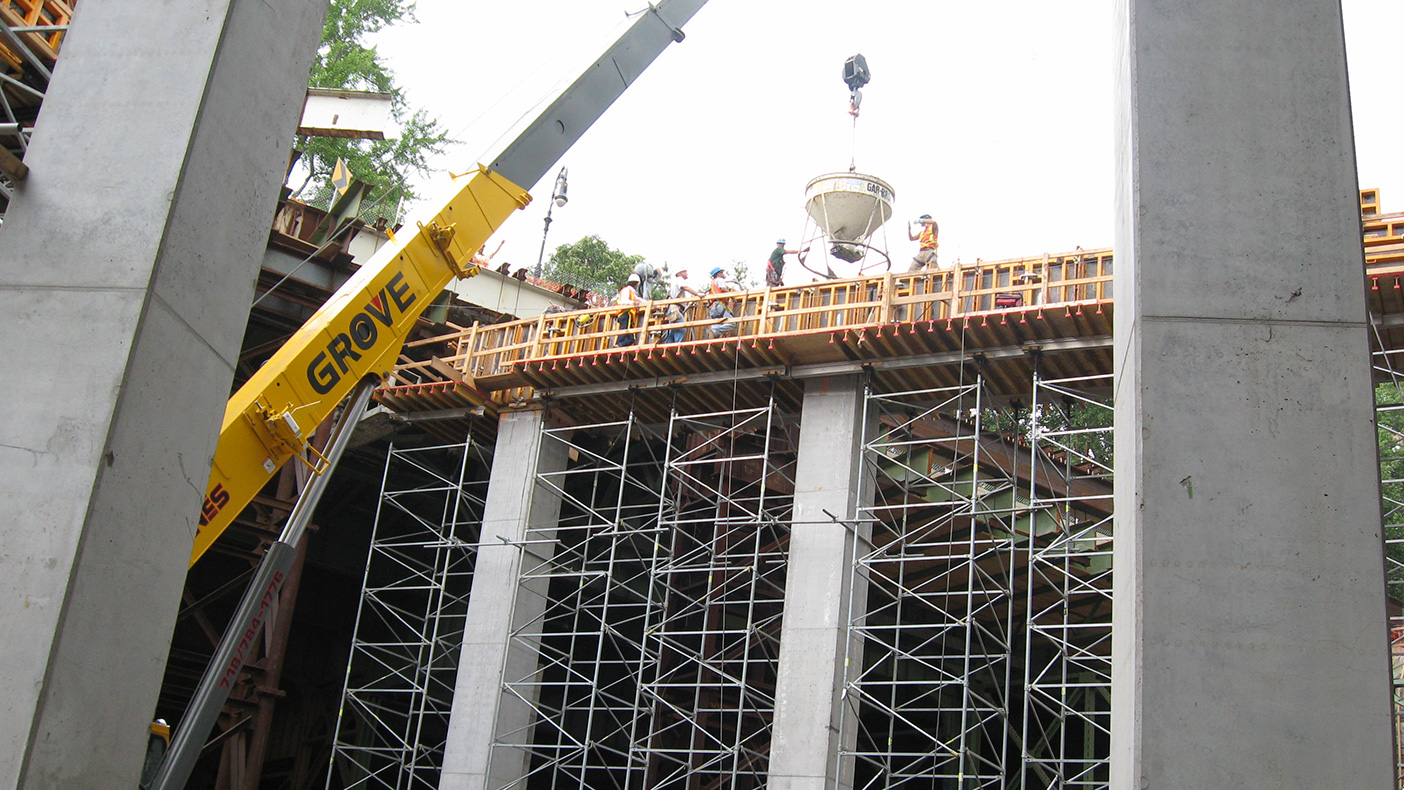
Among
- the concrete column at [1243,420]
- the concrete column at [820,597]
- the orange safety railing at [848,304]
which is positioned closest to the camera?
the concrete column at [1243,420]

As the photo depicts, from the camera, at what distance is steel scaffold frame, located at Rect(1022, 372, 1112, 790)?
19125 mm

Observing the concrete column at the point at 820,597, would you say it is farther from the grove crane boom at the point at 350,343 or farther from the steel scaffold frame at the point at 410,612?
the steel scaffold frame at the point at 410,612

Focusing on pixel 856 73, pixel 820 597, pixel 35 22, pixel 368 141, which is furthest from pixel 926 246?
pixel 368 141

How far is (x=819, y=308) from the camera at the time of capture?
2108 cm

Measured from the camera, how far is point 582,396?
2456 centimetres

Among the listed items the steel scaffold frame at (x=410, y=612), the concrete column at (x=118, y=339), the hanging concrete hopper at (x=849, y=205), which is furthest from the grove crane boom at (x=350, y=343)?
the steel scaffold frame at (x=410, y=612)

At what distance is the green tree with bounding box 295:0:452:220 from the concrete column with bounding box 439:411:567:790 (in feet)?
53.5

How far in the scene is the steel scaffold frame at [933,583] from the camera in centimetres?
1884

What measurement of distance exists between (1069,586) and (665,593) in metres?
7.86

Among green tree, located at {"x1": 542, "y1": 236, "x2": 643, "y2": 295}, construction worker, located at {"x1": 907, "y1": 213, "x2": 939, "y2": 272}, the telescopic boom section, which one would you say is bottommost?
the telescopic boom section

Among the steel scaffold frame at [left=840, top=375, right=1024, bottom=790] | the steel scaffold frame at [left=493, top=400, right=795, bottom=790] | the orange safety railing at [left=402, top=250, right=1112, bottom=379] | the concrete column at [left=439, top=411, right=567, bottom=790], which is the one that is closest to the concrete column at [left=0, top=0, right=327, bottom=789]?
the steel scaffold frame at [left=840, top=375, right=1024, bottom=790]

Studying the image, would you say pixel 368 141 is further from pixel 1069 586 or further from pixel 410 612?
pixel 1069 586

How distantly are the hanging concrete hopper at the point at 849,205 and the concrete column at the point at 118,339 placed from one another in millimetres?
18105

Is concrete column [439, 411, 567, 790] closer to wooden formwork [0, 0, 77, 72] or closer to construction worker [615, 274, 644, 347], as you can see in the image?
construction worker [615, 274, 644, 347]
